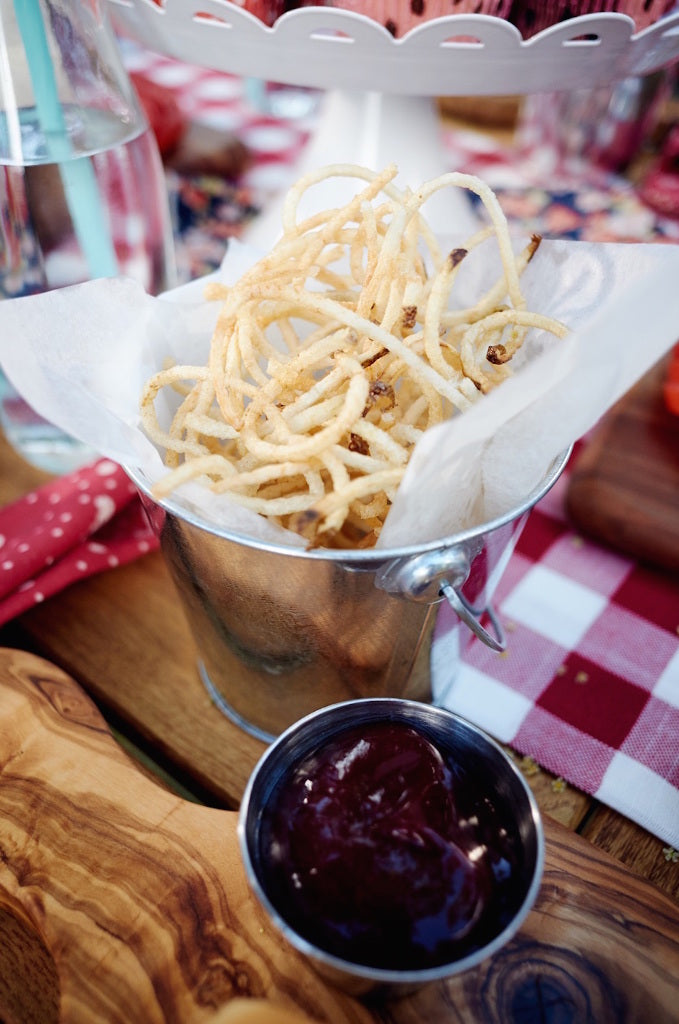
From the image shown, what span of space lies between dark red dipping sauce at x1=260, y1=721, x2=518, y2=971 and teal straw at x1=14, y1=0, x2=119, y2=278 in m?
0.54

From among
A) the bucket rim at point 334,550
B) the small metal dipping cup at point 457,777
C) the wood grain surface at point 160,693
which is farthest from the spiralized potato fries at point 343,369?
the wood grain surface at point 160,693

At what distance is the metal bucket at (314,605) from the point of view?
483mm

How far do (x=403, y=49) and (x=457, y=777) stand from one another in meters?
0.60

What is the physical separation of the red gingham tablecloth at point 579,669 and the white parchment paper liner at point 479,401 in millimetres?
132

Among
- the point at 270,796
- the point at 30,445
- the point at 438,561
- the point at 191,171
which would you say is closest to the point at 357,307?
the point at 438,561

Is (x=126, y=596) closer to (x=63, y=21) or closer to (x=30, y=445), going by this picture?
(x=30, y=445)

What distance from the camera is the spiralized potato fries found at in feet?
1.61

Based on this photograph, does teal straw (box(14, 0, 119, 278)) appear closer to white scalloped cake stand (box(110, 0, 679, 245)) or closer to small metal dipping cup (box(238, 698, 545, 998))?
white scalloped cake stand (box(110, 0, 679, 245))

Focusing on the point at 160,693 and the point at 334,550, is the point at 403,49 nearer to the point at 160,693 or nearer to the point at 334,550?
the point at 334,550

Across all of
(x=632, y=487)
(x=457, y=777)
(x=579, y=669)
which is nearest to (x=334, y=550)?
(x=457, y=777)

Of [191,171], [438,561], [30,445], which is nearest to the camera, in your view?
[438,561]

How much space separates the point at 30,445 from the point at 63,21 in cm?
49

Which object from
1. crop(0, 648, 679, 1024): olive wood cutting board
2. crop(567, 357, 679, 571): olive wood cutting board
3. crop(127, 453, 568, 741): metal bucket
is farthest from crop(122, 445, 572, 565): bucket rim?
crop(567, 357, 679, 571): olive wood cutting board

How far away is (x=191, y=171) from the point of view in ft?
4.58
